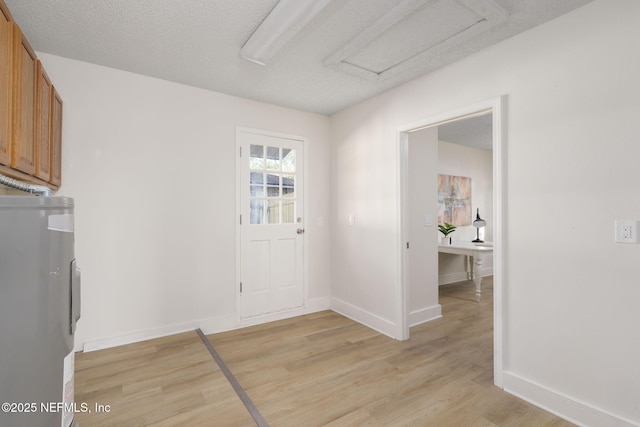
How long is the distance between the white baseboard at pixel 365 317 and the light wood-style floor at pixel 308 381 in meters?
0.09

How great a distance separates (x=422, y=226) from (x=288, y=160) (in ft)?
5.88

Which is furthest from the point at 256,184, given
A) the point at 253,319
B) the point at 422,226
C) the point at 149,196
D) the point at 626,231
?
the point at 626,231

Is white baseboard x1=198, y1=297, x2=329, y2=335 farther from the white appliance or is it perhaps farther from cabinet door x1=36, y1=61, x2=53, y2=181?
the white appliance

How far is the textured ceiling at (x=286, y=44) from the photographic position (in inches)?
74.4

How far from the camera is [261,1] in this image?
1852 millimetres

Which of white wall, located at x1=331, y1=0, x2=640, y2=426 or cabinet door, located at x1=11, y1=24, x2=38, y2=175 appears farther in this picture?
white wall, located at x1=331, y1=0, x2=640, y2=426

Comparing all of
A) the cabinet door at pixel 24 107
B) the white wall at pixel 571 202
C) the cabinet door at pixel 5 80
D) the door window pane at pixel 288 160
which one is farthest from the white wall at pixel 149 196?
the white wall at pixel 571 202

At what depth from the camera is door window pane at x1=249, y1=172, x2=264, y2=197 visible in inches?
138

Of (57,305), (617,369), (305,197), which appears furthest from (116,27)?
(617,369)

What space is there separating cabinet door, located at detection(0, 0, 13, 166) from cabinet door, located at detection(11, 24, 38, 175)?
1.5 inches

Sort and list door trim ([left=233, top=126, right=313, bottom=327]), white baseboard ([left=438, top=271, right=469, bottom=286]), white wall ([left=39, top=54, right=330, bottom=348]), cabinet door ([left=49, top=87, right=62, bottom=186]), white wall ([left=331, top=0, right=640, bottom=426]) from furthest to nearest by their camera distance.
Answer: white baseboard ([left=438, top=271, right=469, bottom=286]) → door trim ([left=233, top=126, right=313, bottom=327]) → white wall ([left=39, top=54, right=330, bottom=348]) → cabinet door ([left=49, top=87, right=62, bottom=186]) → white wall ([left=331, top=0, right=640, bottom=426])

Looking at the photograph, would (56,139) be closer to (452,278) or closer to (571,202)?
(571,202)

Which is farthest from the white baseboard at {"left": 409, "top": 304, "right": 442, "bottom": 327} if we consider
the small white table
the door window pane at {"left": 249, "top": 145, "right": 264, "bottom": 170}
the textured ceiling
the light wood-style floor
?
the textured ceiling

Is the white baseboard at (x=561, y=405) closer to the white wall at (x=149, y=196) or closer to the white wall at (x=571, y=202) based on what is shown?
the white wall at (x=571, y=202)
